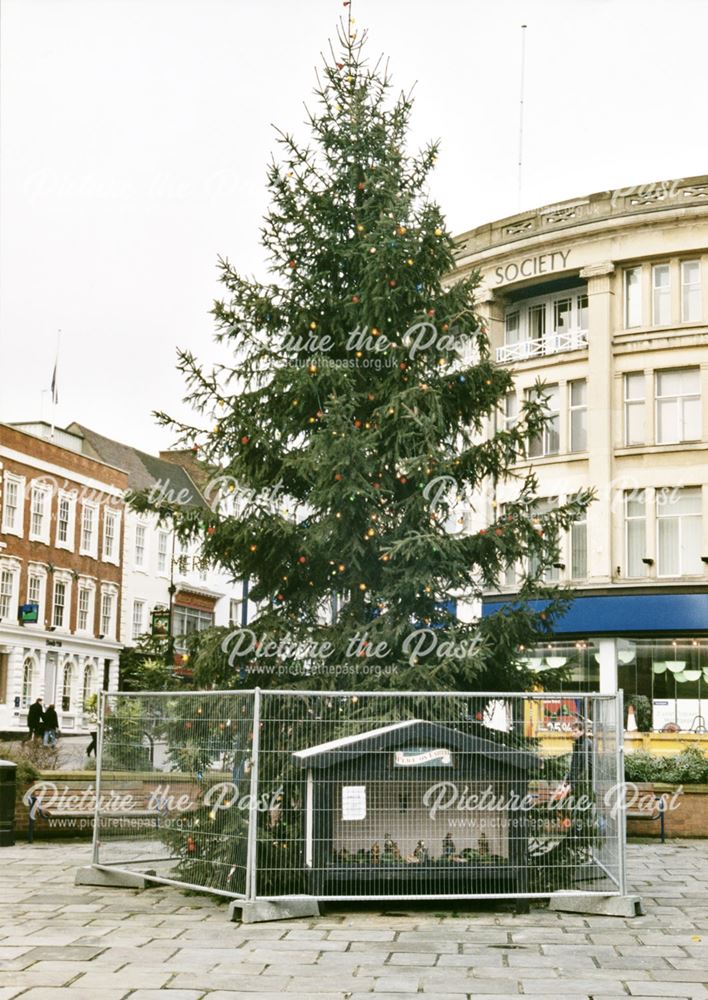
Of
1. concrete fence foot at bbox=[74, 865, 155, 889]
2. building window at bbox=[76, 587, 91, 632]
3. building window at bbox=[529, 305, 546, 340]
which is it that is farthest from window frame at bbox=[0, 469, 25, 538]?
concrete fence foot at bbox=[74, 865, 155, 889]

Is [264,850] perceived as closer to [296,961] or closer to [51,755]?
[296,961]

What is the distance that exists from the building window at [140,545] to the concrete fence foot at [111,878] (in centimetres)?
4695

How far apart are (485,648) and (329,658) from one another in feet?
6.04

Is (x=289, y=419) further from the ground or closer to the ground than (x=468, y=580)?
further from the ground

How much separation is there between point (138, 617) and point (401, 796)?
50.1 meters

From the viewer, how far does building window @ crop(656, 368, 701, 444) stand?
1419 inches

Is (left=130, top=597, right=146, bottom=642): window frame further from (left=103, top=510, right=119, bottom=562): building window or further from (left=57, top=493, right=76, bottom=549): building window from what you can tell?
(left=57, top=493, right=76, bottom=549): building window

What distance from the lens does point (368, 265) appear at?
587 inches

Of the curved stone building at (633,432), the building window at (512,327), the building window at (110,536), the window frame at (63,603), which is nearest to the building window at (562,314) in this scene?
the curved stone building at (633,432)

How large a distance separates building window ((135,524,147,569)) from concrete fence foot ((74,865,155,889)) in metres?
47.0

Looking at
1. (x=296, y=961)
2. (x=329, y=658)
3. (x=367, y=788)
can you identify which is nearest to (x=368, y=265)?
(x=329, y=658)

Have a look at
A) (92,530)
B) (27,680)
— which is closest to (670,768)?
(27,680)

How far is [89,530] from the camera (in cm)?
5547

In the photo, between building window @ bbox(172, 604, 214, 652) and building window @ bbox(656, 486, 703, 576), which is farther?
building window @ bbox(172, 604, 214, 652)
